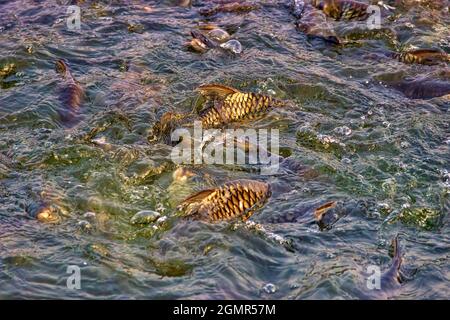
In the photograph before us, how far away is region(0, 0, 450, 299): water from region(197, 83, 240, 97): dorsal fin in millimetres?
261

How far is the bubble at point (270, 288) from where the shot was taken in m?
3.58

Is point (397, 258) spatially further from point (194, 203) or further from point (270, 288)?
point (194, 203)

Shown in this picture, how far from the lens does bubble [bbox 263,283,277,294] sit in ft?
11.7

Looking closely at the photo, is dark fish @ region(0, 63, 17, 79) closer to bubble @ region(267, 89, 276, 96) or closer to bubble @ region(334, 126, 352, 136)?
bubble @ region(267, 89, 276, 96)

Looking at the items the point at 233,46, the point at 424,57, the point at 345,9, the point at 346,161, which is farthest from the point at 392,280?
the point at 345,9

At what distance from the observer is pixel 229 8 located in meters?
7.17

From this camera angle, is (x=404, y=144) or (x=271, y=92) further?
(x=271, y=92)

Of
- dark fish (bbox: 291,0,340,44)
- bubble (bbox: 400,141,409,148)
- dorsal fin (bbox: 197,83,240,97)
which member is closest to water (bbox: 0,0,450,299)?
bubble (bbox: 400,141,409,148)

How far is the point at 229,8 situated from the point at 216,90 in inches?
89.2

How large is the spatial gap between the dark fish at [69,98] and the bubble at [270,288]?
2256mm

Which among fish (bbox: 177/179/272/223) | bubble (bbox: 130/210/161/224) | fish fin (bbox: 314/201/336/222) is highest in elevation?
fish (bbox: 177/179/272/223)

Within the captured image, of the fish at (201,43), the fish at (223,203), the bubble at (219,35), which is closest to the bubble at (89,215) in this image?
the fish at (223,203)

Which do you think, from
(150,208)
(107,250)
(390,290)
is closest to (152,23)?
(150,208)

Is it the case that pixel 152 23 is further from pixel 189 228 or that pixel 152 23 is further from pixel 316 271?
pixel 316 271
